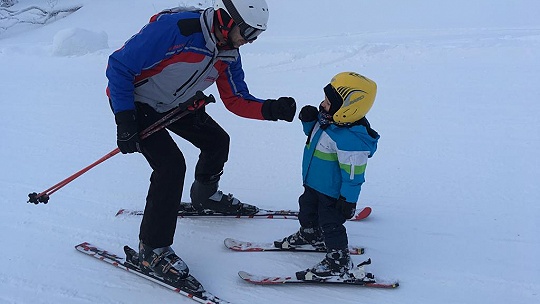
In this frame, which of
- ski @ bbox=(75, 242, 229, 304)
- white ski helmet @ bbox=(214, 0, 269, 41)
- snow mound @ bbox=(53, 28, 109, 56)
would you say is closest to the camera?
white ski helmet @ bbox=(214, 0, 269, 41)

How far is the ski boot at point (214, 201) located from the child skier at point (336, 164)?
0.71m

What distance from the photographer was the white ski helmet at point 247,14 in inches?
112

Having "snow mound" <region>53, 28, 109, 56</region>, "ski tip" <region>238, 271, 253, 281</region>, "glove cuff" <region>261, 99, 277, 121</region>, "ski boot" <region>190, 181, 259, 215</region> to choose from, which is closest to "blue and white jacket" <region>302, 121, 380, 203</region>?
"glove cuff" <region>261, 99, 277, 121</region>

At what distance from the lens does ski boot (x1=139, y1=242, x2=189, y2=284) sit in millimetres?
3088

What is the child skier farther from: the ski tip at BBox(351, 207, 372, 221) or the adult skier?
the ski tip at BBox(351, 207, 372, 221)

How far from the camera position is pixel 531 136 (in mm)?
5066

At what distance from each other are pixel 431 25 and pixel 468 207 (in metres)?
8.55

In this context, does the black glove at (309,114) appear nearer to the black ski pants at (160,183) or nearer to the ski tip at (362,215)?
the black ski pants at (160,183)

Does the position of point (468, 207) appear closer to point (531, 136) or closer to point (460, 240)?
point (460, 240)

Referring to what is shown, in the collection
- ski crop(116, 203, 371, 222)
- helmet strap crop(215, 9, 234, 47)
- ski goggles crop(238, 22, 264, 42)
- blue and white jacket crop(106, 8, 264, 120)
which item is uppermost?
helmet strap crop(215, 9, 234, 47)

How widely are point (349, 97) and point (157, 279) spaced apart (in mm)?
1580

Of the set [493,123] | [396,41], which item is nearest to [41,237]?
[493,123]

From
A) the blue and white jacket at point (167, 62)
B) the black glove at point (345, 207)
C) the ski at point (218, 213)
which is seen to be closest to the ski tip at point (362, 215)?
the ski at point (218, 213)

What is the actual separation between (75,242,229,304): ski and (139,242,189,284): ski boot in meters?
0.03
